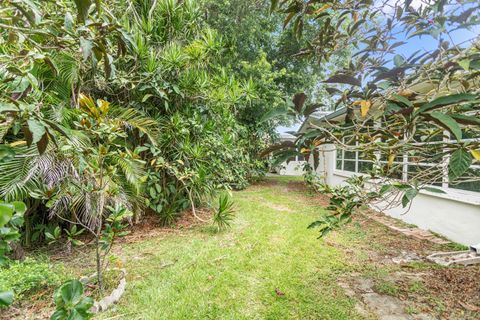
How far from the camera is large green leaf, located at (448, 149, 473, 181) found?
950 mm

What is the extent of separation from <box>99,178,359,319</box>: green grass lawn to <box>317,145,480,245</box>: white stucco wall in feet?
4.86

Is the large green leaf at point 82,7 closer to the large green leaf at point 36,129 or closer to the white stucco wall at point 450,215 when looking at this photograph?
the large green leaf at point 36,129

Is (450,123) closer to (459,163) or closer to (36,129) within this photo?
(459,163)

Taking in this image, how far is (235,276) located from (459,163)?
2486mm

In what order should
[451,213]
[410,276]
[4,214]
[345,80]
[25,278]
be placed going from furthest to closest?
1. [451,213]
2. [410,276]
3. [25,278]
4. [345,80]
5. [4,214]

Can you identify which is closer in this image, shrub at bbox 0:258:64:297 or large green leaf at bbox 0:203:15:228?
large green leaf at bbox 0:203:15:228

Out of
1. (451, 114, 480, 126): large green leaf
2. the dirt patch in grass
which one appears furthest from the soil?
(451, 114, 480, 126): large green leaf

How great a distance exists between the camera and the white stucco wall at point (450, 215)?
385 cm

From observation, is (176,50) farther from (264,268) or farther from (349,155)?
(349,155)

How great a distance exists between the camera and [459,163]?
37.9 inches

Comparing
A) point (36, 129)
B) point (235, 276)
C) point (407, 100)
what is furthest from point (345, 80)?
point (235, 276)

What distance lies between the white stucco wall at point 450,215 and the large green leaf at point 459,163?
2287 mm

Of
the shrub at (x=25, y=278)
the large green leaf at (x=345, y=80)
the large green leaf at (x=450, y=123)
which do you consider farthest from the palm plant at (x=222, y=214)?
the large green leaf at (x=450, y=123)

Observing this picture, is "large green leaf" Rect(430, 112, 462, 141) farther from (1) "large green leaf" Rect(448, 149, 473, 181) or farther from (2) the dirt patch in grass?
(2) the dirt patch in grass
